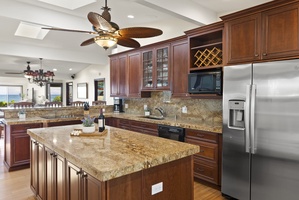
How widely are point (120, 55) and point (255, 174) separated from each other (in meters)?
4.12

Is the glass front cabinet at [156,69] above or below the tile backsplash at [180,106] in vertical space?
above

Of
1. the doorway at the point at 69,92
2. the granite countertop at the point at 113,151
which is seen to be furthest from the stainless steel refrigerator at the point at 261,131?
the doorway at the point at 69,92

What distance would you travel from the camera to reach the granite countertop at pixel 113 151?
1.47 m

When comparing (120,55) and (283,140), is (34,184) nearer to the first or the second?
(283,140)

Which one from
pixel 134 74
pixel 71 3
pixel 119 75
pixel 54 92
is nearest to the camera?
pixel 71 3

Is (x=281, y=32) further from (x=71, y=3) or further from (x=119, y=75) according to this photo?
(x=119, y=75)

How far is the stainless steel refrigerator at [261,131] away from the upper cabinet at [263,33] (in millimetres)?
148

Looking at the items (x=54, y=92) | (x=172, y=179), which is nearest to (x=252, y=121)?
(x=172, y=179)

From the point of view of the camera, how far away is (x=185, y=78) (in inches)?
154

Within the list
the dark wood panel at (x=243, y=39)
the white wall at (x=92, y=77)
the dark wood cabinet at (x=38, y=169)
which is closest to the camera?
the dark wood cabinet at (x=38, y=169)

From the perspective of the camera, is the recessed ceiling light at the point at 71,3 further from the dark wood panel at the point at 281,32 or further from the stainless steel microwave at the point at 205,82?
the dark wood panel at the point at 281,32

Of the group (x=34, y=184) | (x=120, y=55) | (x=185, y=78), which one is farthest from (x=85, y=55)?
(x=34, y=184)

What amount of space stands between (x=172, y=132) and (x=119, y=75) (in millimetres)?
2483

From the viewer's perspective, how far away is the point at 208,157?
3219 mm
